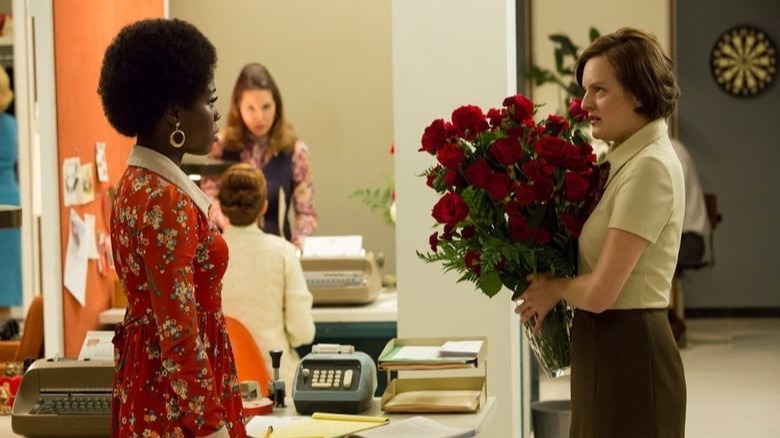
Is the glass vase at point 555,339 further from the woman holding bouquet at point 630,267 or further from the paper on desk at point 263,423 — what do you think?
the paper on desk at point 263,423

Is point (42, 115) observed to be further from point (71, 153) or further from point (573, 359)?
point (573, 359)

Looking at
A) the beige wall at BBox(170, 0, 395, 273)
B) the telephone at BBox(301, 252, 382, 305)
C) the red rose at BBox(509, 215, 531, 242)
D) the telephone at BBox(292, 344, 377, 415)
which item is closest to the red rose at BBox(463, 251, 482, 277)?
the red rose at BBox(509, 215, 531, 242)

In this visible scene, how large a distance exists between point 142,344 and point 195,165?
3078 millimetres

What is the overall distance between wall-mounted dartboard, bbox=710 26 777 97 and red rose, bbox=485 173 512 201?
9152mm

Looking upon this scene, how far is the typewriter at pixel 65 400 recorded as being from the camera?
3.09 metres

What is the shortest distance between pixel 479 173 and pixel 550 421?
1.79 metres

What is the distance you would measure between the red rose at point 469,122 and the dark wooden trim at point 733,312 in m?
9.17

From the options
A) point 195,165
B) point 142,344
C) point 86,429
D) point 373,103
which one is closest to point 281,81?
point 373,103

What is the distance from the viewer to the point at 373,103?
25.4 ft

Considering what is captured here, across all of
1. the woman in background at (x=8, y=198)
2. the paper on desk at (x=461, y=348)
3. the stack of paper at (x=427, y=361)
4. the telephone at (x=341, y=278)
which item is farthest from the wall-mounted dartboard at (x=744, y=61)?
the stack of paper at (x=427, y=361)

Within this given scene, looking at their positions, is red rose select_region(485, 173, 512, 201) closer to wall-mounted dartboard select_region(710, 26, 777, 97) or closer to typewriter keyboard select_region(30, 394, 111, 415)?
typewriter keyboard select_region(30, 394, 111, 415)

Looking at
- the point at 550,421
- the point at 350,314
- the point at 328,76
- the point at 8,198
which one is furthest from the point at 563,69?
the point at 550,421

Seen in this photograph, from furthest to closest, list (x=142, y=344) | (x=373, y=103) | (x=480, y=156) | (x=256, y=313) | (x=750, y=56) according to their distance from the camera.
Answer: (x=750, y=56) < (x=373, y=103) < (x=256, y=313) < (x=480, y=156) < (x=142, y=344)

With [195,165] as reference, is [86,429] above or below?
below
